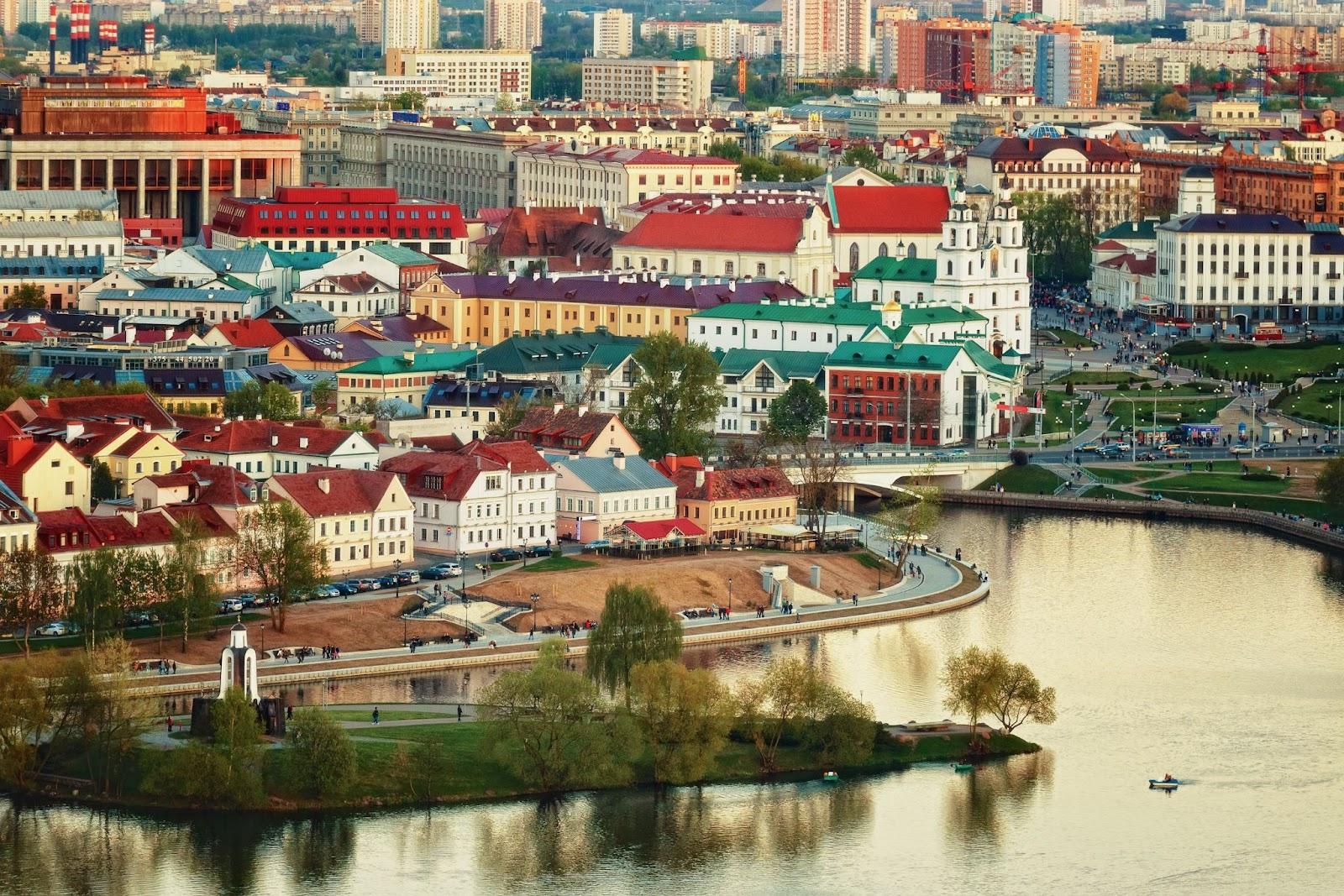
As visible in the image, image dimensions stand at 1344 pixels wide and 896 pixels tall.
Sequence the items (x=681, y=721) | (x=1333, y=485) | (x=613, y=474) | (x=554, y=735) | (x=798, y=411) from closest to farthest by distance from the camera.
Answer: (x=554, y=735)
(x=681, y=721)
(x=613, y=474)
(x=1333, y=485)
(x=798, y=411)

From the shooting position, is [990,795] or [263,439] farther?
[263,439]

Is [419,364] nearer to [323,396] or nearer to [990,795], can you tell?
[323,396]

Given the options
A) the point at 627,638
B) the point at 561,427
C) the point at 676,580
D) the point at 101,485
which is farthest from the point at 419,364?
the point at 627,638

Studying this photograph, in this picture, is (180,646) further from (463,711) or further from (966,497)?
(966,497)

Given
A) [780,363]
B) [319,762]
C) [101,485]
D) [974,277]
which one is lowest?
[319,762]

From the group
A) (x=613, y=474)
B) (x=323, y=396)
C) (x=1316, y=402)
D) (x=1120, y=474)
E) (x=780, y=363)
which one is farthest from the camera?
(x=1316, y=402)

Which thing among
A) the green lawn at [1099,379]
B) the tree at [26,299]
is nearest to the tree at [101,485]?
the tree at [26,299]

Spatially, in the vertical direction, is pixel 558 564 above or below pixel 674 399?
below
